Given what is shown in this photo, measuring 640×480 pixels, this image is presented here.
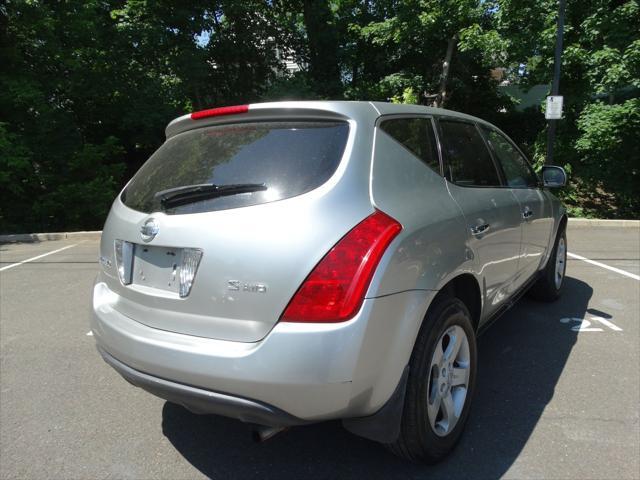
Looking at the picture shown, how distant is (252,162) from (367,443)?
1.54 meters

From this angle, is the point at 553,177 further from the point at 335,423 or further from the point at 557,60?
the point at 557,60

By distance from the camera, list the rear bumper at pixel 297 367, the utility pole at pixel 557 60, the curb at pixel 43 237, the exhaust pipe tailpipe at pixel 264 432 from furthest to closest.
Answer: the curb at pixel 43 237 → the utility pole at pixel 557 60 → the exhaust pipe tailpipe at pixel 264 432 → the rear bumper at pixel 297 367

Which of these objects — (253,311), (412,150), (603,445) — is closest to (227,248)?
(253,311)

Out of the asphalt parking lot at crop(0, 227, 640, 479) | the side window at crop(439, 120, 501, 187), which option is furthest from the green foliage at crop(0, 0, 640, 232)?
the side window at crop(439, 120, 501, 187)

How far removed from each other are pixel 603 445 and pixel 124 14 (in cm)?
1428

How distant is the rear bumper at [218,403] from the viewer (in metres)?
1.85

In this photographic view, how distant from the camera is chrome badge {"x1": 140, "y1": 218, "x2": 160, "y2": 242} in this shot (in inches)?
84.1

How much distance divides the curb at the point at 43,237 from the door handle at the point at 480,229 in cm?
886

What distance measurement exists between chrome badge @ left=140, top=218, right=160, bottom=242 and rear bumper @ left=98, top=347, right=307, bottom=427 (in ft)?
1.91

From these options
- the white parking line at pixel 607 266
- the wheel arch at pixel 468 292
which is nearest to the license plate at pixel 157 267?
the wheel arch at pixel 468 292

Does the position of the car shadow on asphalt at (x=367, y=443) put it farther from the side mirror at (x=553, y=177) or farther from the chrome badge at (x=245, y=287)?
the side mirror at (x=553, y=177)

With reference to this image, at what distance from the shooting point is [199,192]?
6.98 feet

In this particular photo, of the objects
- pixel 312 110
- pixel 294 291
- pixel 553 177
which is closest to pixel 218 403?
pixel 294 291

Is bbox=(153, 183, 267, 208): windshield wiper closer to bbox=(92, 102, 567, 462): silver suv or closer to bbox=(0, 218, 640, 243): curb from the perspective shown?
bbox=(92, 102, 567, 462): silver suv
